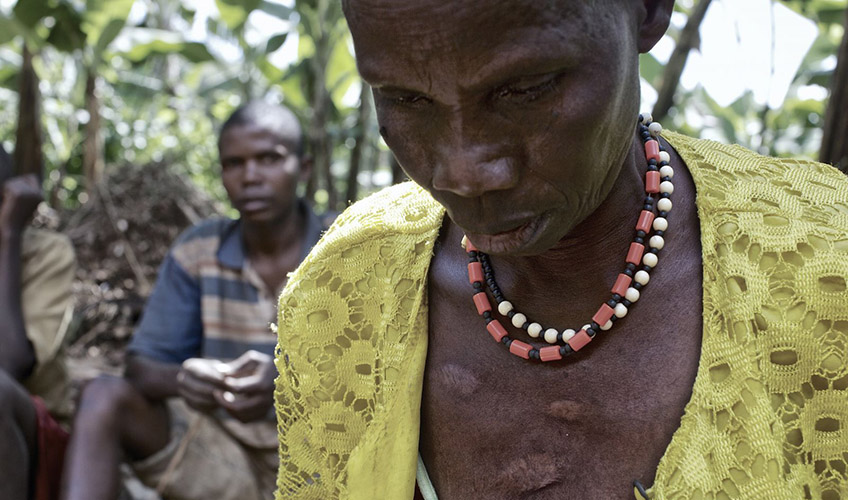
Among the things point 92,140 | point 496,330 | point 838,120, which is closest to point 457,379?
point 496,330

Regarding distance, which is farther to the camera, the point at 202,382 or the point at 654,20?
the point at 202,382

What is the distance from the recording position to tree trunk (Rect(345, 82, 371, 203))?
12.6 ft

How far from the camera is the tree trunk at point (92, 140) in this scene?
4.35m

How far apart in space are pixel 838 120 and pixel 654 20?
1.26m

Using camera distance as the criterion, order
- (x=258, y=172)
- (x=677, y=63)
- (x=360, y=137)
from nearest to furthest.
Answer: (x=677, y=63), (x=258, y=172), (x=360, y=137)

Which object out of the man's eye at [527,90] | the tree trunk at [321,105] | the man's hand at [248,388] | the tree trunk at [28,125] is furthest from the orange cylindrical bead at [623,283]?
the tree trunk at [28,125]

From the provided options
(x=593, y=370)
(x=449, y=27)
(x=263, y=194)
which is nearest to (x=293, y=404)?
(x=593, y=370)

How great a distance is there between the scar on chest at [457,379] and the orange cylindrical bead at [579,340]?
0.18 metres

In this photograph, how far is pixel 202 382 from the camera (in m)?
2.59

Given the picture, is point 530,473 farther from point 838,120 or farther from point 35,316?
point 35,316

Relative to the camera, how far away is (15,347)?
2881 millimetres

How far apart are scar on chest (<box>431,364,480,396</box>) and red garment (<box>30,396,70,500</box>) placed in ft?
5.71

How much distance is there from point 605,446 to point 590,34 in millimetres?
557

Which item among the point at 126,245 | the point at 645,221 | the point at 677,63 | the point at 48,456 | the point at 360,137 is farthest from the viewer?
the point at 126,245
